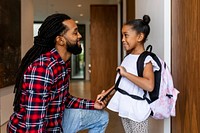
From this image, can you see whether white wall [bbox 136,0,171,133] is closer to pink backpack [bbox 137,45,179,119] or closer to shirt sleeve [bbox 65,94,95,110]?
pink backpack [bbox 137,45,179,119]

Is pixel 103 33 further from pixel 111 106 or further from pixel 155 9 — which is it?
pixel 111 106

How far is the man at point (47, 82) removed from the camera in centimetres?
139

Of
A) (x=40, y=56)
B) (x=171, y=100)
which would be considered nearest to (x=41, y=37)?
(x=40, y=56)

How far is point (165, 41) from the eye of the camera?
1.89 meters

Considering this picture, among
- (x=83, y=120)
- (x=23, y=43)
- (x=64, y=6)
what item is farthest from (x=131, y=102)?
(x=64, y=6)

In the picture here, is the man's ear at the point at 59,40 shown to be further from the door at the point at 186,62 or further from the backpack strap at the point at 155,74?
the door at the point at 186,62

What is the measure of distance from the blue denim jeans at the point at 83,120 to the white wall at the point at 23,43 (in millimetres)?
2129

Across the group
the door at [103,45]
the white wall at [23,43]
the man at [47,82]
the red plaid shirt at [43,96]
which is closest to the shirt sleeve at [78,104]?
the man at [47,82]

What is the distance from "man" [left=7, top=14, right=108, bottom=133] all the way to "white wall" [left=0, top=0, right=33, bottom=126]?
7.27 feet

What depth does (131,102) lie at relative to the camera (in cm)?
158

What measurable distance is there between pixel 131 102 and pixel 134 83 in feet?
0.45

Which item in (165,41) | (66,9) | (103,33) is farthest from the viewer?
(66,9)

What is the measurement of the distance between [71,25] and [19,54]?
291 centimetres

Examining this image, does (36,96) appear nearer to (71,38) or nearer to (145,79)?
(71,38)
